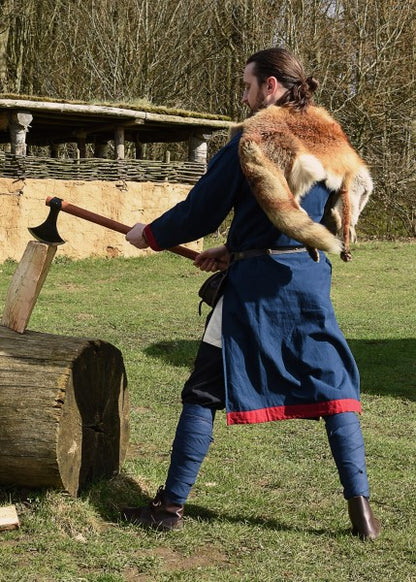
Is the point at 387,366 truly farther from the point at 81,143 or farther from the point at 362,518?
the point at 81,143

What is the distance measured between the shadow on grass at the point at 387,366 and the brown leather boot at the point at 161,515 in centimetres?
338

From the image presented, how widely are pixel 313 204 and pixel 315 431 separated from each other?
2217mm

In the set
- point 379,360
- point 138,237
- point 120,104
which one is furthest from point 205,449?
point 120,104

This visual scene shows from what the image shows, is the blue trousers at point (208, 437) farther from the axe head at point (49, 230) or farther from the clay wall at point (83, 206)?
the clay wall at point (83, 206)

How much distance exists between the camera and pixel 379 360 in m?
8.02

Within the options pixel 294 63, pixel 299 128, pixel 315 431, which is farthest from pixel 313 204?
pixel 315 431

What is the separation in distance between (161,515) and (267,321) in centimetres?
88

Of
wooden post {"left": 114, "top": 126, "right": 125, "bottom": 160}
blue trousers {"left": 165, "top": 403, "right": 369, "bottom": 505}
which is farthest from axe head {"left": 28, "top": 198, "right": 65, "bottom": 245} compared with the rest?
wooden post {"left": 114, "top": 126, "right": 125, "bottom": 160}

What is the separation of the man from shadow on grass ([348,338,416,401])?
10.5 ft

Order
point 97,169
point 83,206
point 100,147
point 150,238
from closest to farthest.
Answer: point 150,238 < point 83,206 < point 97,169 < point 100,147

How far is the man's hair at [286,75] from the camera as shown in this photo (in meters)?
3.48

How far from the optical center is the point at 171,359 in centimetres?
763

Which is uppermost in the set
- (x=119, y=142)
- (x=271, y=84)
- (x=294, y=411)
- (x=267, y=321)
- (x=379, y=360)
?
(x=271, y=84)

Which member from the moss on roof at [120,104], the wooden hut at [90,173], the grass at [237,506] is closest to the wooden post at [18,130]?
the wooden hut at [90,173]
